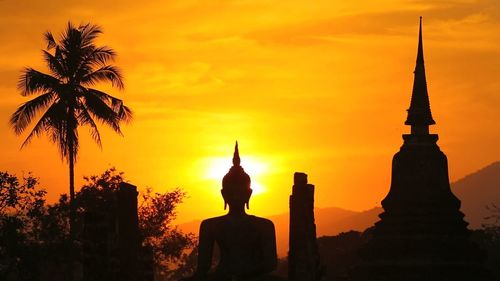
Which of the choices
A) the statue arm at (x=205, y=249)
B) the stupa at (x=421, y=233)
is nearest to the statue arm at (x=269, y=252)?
the statue arm at (x=205, y=249)

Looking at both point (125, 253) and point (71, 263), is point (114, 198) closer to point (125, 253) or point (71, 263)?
point (125, 253)

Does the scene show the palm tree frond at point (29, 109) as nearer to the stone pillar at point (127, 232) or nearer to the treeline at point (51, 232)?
the treeline at point (51, 232)

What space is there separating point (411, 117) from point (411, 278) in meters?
10.1

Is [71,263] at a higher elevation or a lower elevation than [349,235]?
lower

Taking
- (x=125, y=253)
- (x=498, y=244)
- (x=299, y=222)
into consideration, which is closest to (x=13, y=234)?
(x=299, y=222)

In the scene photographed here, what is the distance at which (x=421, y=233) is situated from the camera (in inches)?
2156

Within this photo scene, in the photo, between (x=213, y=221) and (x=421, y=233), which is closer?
(x=213, y=221)

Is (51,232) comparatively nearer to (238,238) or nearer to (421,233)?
(421,233)

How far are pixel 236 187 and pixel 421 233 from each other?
39.5 metres

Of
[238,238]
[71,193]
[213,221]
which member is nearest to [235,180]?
[213,221]

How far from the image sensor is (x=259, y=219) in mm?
16125

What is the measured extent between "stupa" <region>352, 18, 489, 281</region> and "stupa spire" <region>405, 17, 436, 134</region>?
1.23m

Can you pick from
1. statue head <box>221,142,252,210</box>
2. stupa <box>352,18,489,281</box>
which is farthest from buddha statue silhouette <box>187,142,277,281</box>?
stupa <box>352,18,489,281</box>

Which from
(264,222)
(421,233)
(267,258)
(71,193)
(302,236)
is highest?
(71,193)
